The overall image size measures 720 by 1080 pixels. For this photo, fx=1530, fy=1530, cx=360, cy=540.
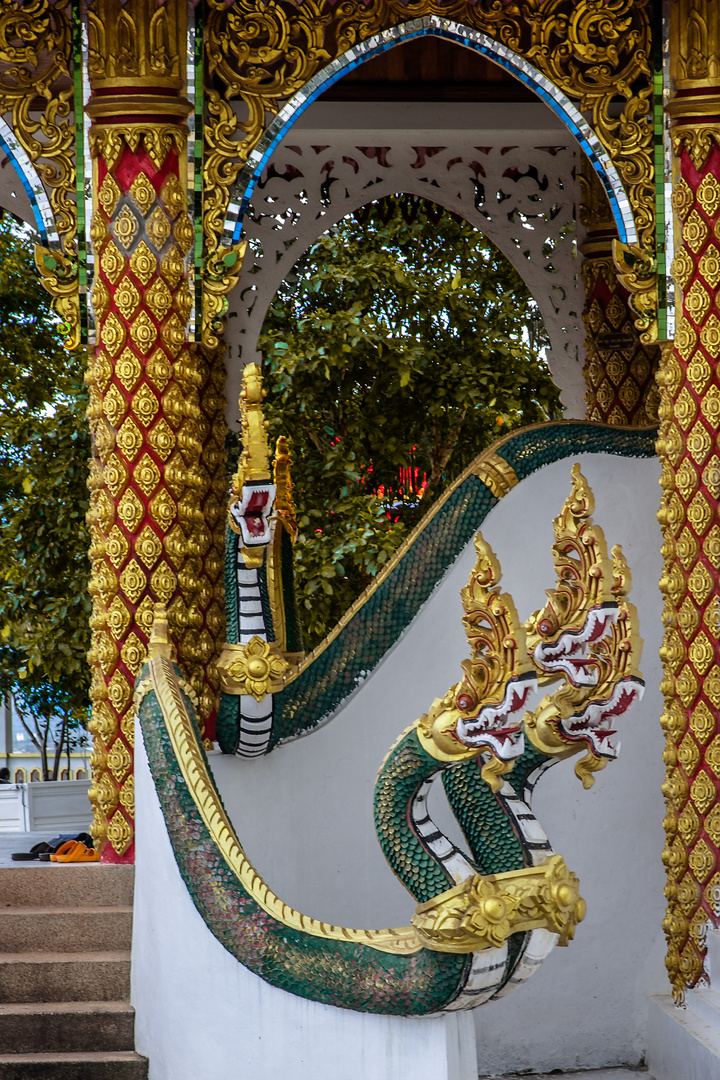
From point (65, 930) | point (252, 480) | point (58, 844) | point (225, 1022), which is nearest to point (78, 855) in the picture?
point (65, 930)

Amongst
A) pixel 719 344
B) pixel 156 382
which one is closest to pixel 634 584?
pixel 719 344

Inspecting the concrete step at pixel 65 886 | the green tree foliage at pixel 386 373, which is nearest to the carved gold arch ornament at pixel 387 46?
the concrete step at pixel 65 886

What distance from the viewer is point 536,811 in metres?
5.53

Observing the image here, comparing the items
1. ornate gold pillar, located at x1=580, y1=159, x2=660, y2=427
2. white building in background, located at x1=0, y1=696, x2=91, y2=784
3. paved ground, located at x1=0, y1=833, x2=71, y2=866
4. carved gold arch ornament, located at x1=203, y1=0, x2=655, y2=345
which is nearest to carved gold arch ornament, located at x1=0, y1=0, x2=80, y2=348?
carved gold arch ornament, located at x1=203, y1=0, x2=655, y2=345

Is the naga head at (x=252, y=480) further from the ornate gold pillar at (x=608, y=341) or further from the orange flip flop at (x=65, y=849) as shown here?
the ornate gold pillar at (x=608, y=341)

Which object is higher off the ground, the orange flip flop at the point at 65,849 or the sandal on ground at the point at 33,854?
the orange flip flop at the point at 65,849

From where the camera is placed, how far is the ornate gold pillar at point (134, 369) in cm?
502

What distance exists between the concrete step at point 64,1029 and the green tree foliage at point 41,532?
437cm

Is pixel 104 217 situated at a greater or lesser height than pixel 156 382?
greater

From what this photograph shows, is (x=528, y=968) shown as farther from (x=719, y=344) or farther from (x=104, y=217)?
(x=104, y=217)

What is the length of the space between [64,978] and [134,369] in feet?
6.39

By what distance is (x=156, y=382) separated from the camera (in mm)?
5074

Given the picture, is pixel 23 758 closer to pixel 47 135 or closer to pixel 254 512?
pixel 254 512

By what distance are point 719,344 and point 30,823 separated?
5269 mm
